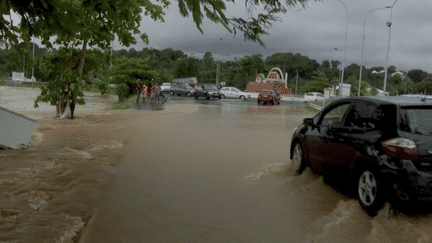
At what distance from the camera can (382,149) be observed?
16.7 feet

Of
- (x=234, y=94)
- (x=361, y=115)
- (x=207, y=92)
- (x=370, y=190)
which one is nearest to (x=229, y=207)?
(x=370, y=190)

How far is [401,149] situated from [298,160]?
3.03 meters

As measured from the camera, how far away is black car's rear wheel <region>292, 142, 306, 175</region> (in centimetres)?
760

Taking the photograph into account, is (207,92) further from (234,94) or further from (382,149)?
(382,149)

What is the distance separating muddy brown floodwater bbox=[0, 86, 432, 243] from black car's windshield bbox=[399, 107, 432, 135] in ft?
3.20

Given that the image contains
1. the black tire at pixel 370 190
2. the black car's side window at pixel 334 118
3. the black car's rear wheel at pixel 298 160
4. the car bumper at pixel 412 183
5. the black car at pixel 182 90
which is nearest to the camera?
the car bumper at pixel 412 183

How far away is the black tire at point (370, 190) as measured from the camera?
5.06m

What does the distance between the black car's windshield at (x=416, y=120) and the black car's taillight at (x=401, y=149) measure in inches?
7.7

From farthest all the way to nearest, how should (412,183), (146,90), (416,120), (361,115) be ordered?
(146,90) → (361,115) → (416,120) → (412,183)

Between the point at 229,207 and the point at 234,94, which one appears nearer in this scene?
the point at 229,207

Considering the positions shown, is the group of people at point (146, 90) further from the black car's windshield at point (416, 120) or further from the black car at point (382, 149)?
the black car's windshield at point (416, 120)

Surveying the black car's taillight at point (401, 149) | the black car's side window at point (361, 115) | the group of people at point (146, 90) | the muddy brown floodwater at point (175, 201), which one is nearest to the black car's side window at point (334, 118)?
the black car's side window at point (361, 115)

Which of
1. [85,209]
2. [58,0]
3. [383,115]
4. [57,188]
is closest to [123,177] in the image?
[57,188]

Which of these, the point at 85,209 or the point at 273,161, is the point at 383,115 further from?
the point at 273,161
